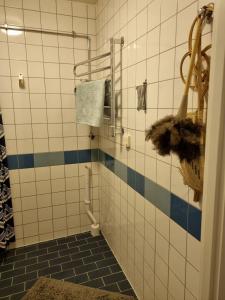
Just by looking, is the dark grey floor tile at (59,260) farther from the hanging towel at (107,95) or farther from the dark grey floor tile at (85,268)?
the hanging towel at (107,95)

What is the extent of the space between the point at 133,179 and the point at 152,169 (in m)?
0.30

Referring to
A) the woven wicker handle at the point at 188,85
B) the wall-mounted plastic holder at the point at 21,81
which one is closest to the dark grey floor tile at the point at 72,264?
the wall-mounted plastic holder at the point at 21,81

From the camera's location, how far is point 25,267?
200 cm

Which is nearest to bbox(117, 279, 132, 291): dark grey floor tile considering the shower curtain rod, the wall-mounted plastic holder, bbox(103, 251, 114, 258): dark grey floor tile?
bbox(103, 251, 114, 258): dark grey floor tile

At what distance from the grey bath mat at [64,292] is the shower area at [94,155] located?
0.07 meters

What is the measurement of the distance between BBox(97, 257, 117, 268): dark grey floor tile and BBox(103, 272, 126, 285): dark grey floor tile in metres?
0.14

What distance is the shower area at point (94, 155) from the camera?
1.13 metres

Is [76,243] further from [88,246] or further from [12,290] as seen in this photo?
[12,290]

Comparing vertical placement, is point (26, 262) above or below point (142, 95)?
below

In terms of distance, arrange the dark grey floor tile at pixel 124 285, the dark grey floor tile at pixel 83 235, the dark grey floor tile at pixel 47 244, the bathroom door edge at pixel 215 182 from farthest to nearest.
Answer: the dark grey floor tile at pixel 83 235 < the dark grey floor tile at pixel 47 244 < the dark grey floor tile at pixel 124 285 < the bathroom door edge at pixel 215 182

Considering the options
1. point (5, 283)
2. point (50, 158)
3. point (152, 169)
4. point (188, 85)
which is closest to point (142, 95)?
point (152, 169)

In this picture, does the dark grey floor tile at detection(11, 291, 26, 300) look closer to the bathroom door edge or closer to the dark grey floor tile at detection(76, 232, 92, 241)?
the dark grey floor tile at detection(76, 232, 92, 241)

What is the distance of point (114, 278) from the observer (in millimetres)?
1857

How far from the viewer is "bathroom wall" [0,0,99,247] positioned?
202 cm
